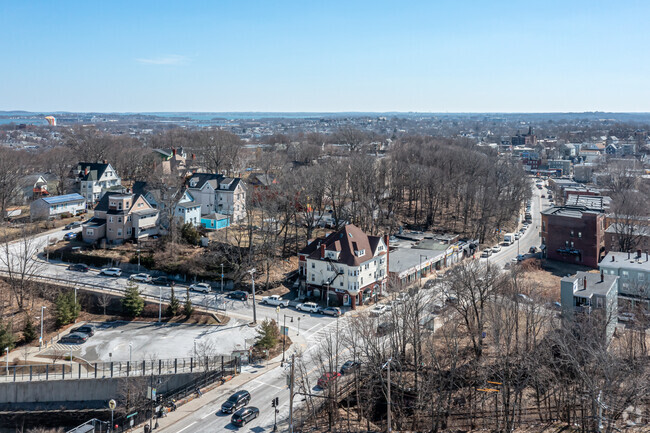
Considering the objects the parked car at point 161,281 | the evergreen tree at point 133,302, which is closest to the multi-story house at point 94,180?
the parked car at point 161,281

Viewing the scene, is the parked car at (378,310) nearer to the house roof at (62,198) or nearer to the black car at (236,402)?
the black car at (236,402)

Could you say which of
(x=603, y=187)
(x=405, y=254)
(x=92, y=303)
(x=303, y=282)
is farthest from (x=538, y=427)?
(x=603, y=187)

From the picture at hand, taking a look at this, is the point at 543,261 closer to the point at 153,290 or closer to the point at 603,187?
the point at 153,290

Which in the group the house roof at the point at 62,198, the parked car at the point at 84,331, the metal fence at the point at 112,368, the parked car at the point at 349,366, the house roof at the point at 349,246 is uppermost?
the house roof at the point at 62,198

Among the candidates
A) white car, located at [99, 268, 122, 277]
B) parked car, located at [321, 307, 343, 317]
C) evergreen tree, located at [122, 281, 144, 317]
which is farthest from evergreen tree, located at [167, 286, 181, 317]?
parked car, located at [321, 307, 343, 317]

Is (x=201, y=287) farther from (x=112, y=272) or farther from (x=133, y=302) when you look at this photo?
(x=112, y=272)

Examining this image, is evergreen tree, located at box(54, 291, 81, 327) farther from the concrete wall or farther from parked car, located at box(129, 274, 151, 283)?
the concrete wall

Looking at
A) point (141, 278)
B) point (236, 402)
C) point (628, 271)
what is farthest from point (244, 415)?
point (628, 271)

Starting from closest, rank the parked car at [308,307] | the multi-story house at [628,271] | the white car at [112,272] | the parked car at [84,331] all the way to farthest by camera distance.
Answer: the parked car at [84,331]
the parked car at [308,307]
the multi-story house at [628,271]
the white car at [112,272]
